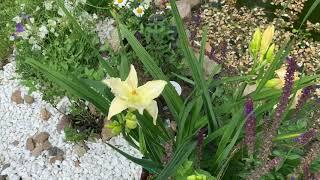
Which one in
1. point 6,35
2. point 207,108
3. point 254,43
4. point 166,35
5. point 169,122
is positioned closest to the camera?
point 254,43

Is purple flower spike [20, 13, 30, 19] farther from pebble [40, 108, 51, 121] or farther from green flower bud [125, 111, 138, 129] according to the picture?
green flower bud [125, 111, 138, 129]

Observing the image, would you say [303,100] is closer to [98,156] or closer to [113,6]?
[98,156]

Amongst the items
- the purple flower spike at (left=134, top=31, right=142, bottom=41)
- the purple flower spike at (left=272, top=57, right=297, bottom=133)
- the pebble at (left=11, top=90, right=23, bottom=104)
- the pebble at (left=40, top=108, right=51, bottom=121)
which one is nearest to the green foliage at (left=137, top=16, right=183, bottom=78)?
the purple flower spike at (left=134, top=31, right=142, bottom=41)

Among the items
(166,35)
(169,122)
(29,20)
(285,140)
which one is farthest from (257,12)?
(285,140)

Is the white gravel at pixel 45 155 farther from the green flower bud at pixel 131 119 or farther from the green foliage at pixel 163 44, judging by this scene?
the green flower bud at pixel 131 119

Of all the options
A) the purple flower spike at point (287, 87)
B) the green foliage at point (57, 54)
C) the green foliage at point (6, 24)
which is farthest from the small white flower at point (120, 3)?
the purple flower spike at point (287, 87)

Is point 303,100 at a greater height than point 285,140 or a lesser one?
greater

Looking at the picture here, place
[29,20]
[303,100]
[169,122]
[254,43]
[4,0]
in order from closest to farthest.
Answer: [303,100]
[254,43]
[169,122]
[29,20]
[4,0]
